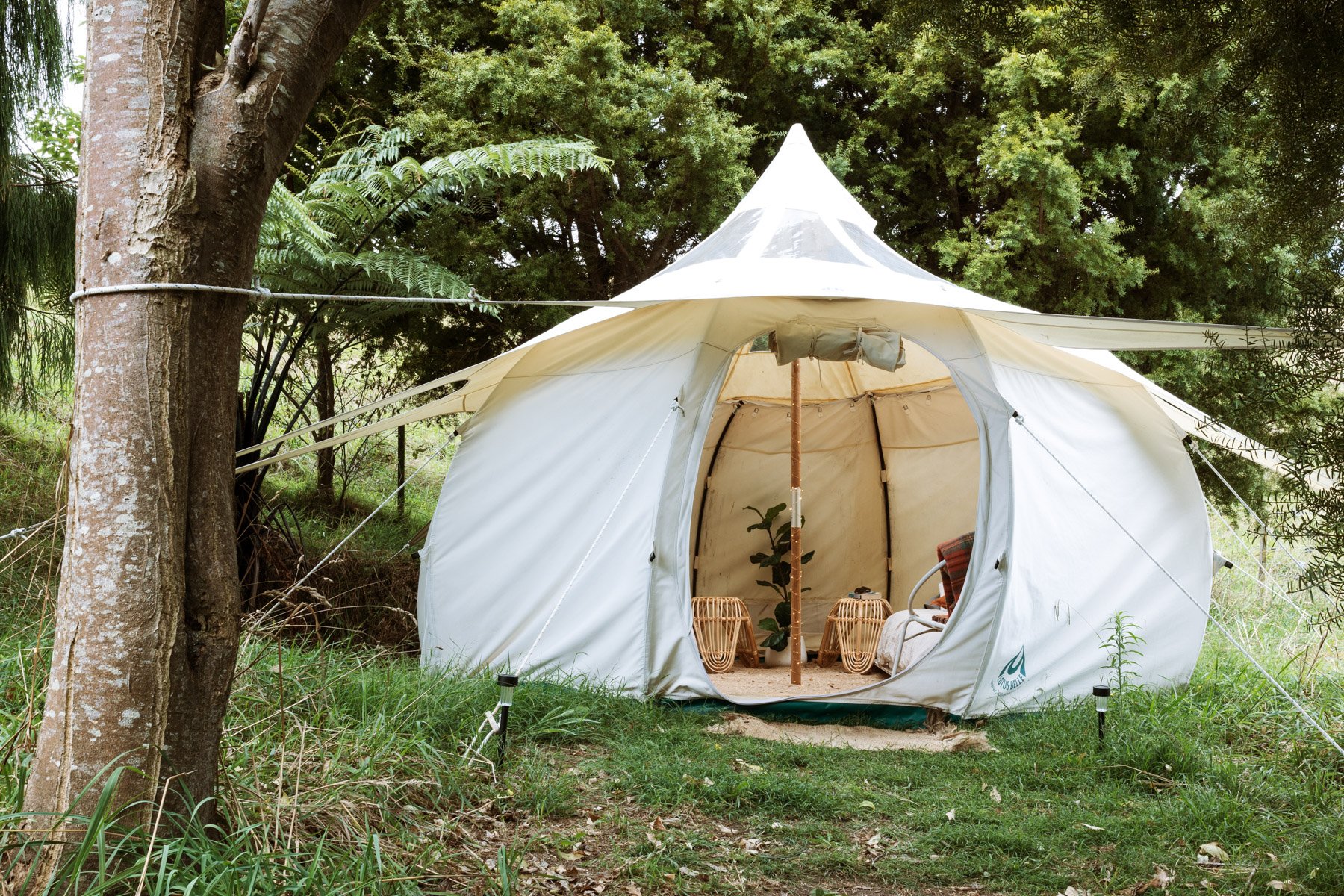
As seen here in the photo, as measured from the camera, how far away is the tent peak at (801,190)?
17.5 feet

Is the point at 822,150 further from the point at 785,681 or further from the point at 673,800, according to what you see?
the point at 673,800

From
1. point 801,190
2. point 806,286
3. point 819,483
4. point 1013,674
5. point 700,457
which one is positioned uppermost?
point 801,190

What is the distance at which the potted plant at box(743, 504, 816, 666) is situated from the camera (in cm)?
643

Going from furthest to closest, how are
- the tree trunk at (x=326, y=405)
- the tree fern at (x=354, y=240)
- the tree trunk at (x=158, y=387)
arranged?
1. the tree trunk at (x=326, y=405)
2. the tree fern at (x=354, y=240)
3. the tree trunk at (x=158, y=387)

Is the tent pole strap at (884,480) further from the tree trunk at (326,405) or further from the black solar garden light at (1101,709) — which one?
the tree trunk at (326,405)

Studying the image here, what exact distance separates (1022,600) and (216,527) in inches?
136

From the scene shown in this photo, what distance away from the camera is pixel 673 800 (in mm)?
3330

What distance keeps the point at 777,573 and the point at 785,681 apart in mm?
1181

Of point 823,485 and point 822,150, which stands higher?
point 822,150

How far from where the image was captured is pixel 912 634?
18.0 feet

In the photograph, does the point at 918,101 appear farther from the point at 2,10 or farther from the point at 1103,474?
the point at 2,10

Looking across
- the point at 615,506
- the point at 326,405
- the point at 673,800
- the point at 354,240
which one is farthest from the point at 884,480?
the point at 673,800

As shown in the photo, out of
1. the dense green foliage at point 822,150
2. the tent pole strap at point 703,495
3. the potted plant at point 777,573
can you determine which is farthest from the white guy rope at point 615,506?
the tent pole strap at point 703,495

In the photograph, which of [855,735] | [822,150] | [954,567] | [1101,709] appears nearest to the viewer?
[1101,709]
